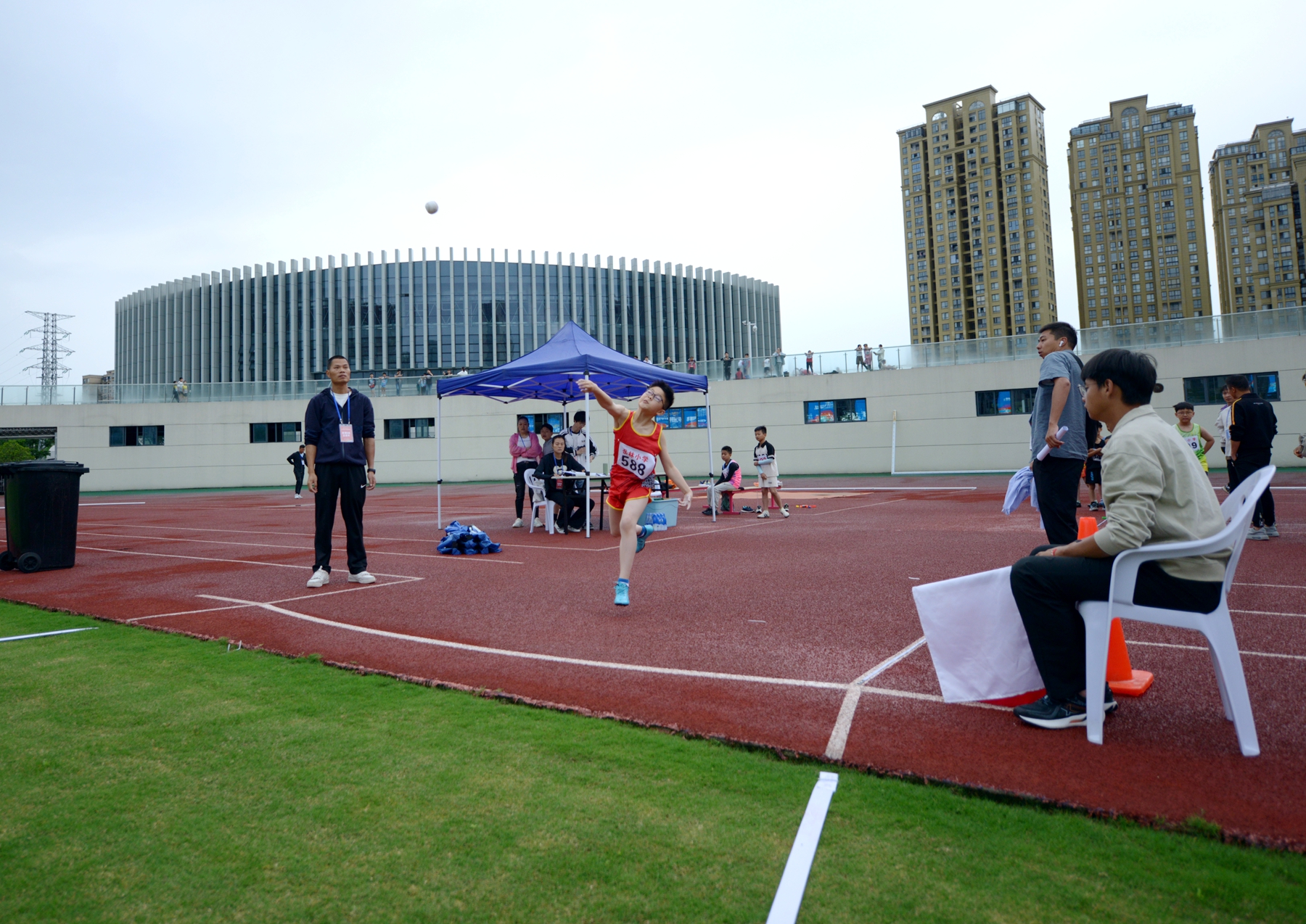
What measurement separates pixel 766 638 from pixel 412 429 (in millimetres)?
34642

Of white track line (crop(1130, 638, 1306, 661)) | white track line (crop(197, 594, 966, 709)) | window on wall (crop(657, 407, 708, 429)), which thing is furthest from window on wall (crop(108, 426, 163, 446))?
white track line (crop(1130, 638, 1306, 661))

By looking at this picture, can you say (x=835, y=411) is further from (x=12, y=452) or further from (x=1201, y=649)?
(x=12, y=452)

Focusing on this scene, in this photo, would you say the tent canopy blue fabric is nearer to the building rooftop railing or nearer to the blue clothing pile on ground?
the blue clothing pile on ground

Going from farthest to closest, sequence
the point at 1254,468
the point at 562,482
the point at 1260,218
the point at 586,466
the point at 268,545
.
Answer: the point at 1260,218
the point at 562,482
the point at 586,466
the point at 268,545
the point at 1254,468

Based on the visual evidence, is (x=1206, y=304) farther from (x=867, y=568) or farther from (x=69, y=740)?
(x=69, y=740)

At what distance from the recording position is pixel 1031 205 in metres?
102

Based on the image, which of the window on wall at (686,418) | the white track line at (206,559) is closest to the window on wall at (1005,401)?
the window on wall at (686,418)

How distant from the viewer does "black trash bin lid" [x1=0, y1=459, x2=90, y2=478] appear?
862 cm

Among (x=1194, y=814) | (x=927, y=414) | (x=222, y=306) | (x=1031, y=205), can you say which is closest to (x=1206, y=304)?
(x=1031, y=205)

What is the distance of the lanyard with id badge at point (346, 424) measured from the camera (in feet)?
24.5

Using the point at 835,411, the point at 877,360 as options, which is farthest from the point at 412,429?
the point at 877,360

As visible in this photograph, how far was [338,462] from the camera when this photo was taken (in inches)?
293

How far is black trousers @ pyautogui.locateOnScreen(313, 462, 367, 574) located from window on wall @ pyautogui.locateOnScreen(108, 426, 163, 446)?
36208 millimetres

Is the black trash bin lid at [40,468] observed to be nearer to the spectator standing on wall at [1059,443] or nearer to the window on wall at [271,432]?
the spectator standing on wall at [1059,443]
